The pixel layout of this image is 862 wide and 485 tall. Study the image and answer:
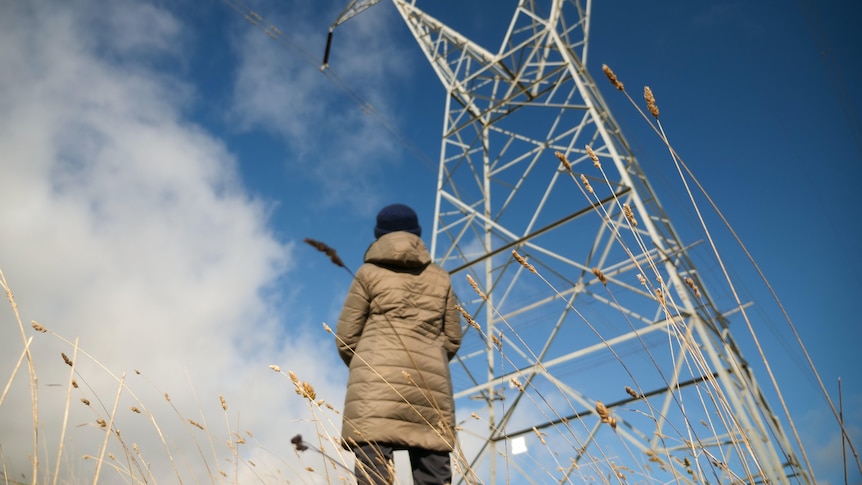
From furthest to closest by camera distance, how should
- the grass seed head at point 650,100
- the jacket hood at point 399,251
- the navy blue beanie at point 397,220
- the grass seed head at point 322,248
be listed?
the navy blue beanie at point 397,220 → the jacket hood at point 399,251 → the grass seed head at point 650,100 → the grass seed head at point 322,248

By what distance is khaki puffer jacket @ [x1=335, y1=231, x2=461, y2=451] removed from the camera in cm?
193

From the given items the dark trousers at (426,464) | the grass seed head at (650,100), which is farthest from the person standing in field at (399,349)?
the grass seed head at (650,100)

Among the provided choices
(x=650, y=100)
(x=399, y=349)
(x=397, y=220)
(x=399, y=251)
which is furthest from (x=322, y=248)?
(x=397, y=220)

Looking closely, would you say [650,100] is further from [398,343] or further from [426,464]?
[426,464]

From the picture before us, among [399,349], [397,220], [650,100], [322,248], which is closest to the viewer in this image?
[322,248]

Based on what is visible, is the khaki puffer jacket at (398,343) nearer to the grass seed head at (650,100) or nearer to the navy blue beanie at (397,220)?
the navy blue beanie at (397,220)

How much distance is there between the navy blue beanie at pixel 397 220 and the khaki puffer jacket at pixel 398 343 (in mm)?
88

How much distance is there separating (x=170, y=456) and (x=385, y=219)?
51.1 inches

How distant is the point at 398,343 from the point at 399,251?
0.41 meters

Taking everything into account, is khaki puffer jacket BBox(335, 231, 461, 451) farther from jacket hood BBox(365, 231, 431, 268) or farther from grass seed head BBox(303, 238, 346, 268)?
grass seed head BBox(303, 238, 346, 268)

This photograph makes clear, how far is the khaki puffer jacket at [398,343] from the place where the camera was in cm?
193

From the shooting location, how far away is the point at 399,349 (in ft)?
6.72

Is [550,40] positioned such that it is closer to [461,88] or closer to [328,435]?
[461,88]

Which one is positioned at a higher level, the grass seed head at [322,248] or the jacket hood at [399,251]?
the jacket hood at [399,251]
